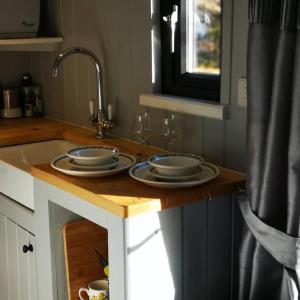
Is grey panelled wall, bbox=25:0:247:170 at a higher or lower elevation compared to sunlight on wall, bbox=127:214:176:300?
higher

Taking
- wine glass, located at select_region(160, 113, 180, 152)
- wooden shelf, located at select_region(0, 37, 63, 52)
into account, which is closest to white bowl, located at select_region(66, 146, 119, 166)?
wine glass, located at select_region(160, 113, 180, 152)

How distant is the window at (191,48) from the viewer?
7.42 feet

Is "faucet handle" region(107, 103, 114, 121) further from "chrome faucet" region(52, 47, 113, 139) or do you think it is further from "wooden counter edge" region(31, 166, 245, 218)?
"wooden counter edge" region(31, 166, 245, 218)

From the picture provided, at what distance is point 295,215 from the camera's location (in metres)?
1.67

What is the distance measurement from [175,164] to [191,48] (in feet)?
1.94

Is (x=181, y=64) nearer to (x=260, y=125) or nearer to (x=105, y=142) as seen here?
(x=105, y=142)

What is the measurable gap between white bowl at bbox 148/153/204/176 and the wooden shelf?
3.98 ft

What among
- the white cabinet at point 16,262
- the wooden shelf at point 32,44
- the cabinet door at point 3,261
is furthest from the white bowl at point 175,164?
the wooden shelf at point 32,44

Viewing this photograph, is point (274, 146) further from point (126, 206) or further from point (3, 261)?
point (3, 261)

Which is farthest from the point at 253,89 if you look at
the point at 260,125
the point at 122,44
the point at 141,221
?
the point at 122,44

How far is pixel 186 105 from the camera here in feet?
7.50

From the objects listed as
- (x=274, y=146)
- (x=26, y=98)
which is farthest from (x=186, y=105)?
(x=26, y=98)

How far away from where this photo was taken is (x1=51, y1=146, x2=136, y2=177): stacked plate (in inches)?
79.9

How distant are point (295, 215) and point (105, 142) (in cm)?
121
